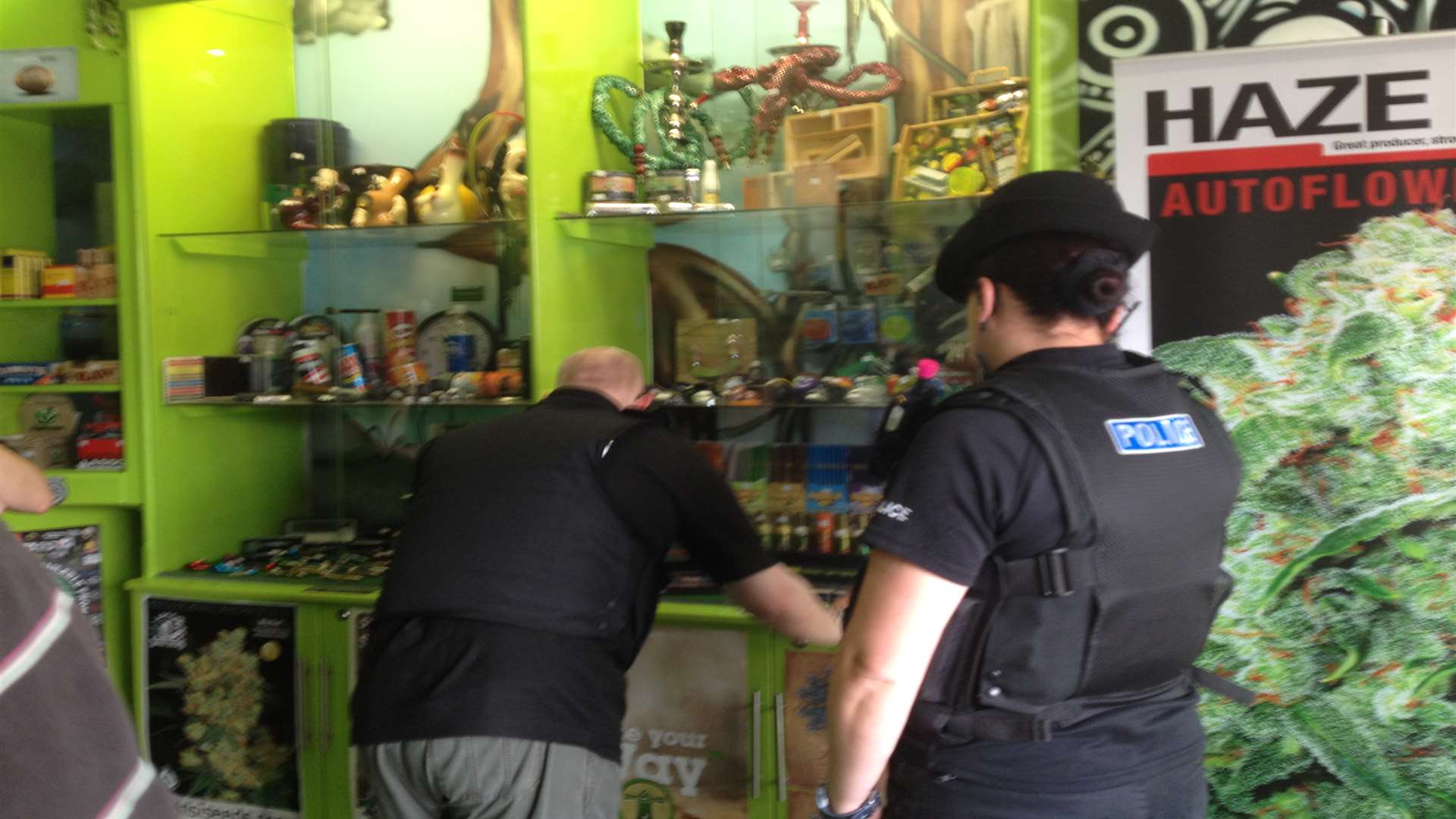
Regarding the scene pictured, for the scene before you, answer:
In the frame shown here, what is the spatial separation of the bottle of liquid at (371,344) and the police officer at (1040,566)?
9.04 ft

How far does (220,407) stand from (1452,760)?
3636mm

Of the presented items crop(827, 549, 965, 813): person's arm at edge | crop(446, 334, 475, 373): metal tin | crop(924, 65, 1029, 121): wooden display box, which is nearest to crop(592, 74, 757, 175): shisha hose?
→ crop(924, 65, 1029, 121): wooden display box

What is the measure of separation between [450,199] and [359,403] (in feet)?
2.21

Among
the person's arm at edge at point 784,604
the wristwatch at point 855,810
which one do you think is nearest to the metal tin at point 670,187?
the person's arm at edge at point 784,604

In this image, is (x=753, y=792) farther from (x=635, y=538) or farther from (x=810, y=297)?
(x=810, y=297)

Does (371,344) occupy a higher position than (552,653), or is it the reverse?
(371,344)

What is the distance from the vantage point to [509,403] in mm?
3686

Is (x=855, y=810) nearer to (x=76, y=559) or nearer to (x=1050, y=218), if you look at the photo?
(x=1050, y=218)

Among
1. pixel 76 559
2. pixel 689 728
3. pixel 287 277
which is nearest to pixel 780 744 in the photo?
pixel 689 728

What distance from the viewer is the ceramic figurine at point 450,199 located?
12.7 ft

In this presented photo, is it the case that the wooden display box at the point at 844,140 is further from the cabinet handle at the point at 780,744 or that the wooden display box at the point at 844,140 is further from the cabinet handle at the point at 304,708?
the cabinet handle at the point at 304,708

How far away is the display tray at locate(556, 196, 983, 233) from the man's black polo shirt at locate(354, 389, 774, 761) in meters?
1.21

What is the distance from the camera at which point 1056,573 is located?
64.0 inches

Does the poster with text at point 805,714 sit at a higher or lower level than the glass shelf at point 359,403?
lower
